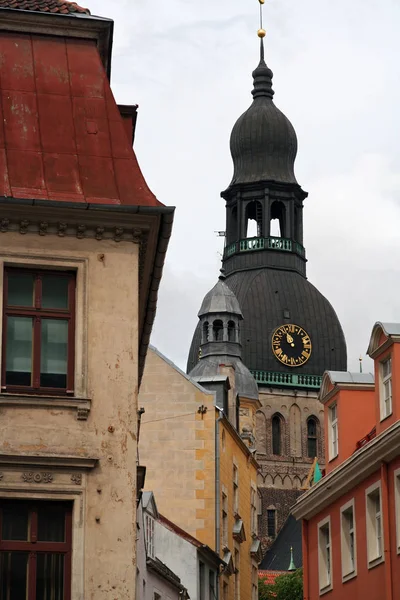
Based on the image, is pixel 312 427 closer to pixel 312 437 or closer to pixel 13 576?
pixel 312 437

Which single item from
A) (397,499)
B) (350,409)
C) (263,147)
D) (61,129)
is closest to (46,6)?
(61,129)

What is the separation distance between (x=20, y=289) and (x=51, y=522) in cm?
345

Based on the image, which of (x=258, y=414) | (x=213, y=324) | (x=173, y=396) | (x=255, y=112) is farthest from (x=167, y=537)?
(x=255, y=112)

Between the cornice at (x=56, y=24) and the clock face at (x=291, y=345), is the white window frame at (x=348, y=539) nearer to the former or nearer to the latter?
the cornice at (x=56, y=24)

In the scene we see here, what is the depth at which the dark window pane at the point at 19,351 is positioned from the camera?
83.4ft

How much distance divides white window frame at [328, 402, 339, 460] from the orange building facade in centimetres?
2

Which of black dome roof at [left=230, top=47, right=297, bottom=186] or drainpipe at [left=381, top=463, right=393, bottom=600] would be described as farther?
black dome roof at [left=230, top=47, right=297, bottom=186]

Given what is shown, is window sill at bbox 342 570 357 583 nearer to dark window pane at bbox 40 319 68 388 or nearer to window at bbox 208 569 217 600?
dark window pane at bbox 40 319 68 388

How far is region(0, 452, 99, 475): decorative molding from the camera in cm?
2478

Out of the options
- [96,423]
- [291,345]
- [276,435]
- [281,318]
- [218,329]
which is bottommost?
[96,423]

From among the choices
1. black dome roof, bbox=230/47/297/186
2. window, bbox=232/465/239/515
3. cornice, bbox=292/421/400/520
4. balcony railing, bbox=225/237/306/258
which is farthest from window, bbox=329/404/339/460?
balcony railing, bbox=225/237/306/258

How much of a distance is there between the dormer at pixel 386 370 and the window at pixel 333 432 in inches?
165

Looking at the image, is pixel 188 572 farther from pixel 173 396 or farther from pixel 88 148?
pixel 88 148

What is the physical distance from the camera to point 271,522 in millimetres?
143500
